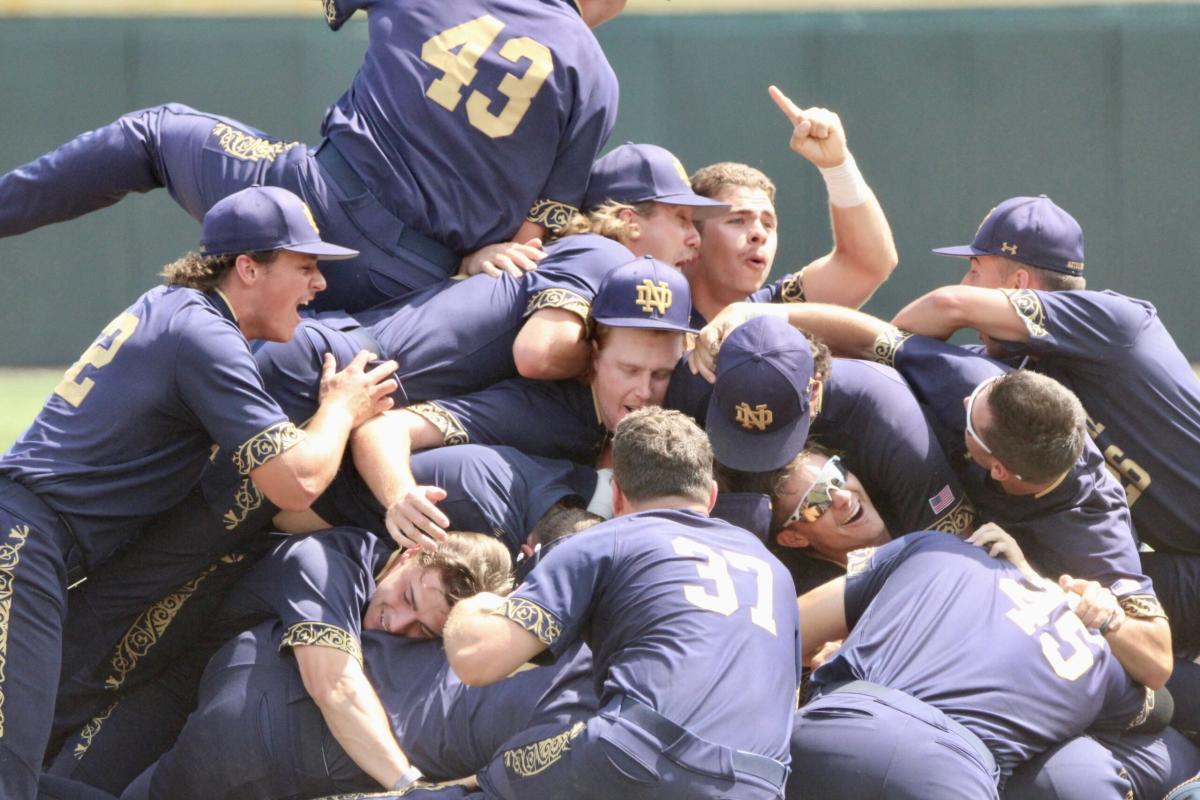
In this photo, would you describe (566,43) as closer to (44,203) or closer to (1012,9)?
(44,203)

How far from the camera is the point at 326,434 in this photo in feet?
14.6

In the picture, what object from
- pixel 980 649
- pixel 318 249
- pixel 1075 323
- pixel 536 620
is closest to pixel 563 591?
pixel 536 620

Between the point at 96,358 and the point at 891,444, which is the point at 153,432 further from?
the point at 891,444

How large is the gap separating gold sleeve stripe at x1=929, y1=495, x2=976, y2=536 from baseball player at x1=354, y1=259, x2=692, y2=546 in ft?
3.00

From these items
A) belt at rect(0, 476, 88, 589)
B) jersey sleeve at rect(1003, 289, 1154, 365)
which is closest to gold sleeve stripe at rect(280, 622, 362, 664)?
belt at rect(0, 476, 88, 589)

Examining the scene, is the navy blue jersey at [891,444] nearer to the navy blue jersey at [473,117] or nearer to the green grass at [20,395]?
the navy blue jersey at [473,117]

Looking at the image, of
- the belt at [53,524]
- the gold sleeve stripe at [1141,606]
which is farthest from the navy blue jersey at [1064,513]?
the belt at [53,524]

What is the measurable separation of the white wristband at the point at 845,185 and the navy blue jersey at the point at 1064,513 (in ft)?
3.32

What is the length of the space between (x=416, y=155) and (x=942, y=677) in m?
2.49

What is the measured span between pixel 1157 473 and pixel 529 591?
A: 2.37 meters

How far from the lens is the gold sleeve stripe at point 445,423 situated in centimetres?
484

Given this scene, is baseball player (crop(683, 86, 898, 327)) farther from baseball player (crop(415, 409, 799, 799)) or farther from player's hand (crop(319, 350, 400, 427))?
baseball player (crop(415, 409, 799, 799))

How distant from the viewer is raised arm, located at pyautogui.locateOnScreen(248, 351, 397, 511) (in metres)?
4.30

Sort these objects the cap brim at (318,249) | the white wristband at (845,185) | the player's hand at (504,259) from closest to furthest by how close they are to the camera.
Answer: the cap brim at (318,249) → the player's hand at (504,259) → the white wristband at (845,185)
